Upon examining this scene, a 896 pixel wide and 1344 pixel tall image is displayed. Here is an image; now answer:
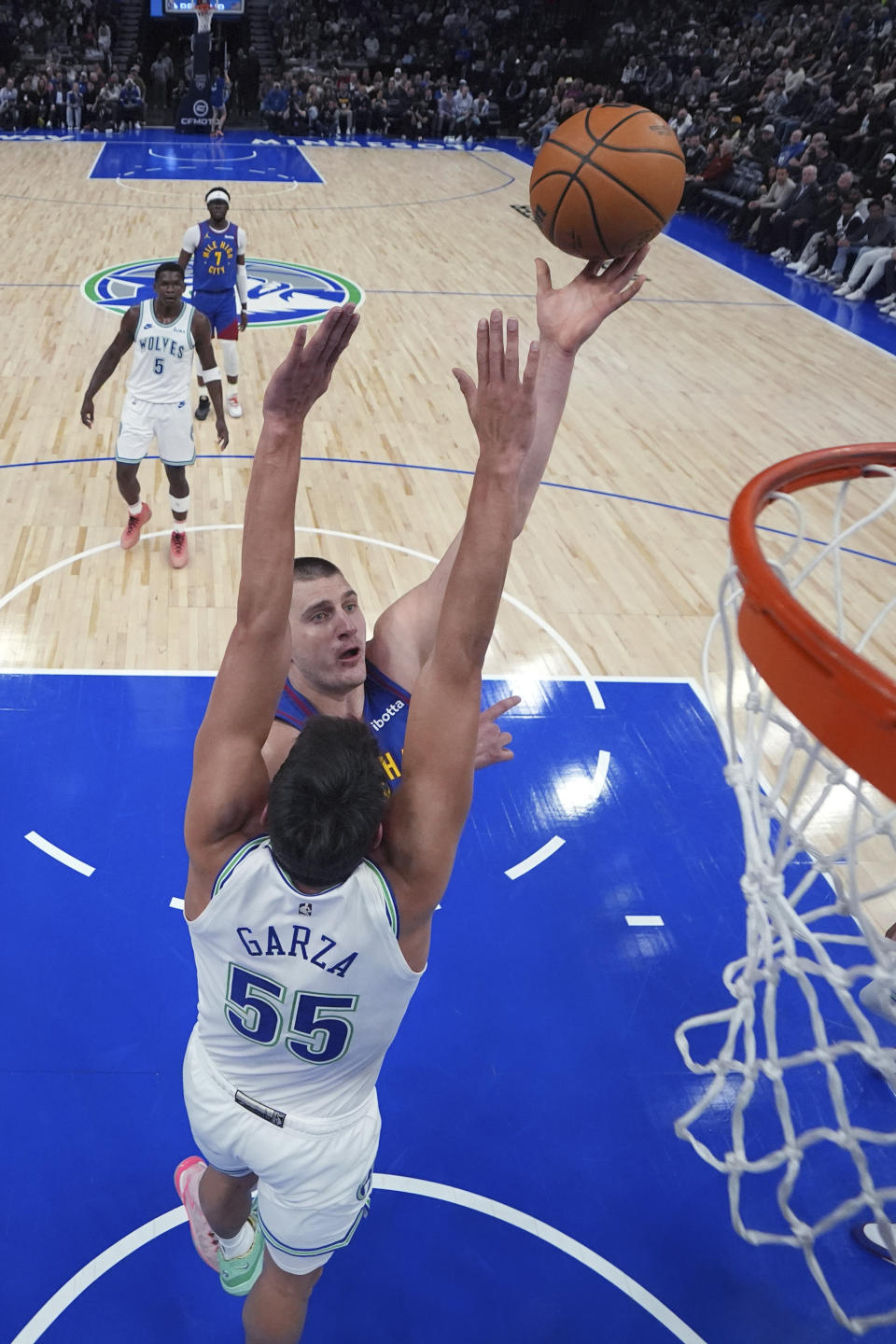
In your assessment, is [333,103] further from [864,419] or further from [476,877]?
[476,877]

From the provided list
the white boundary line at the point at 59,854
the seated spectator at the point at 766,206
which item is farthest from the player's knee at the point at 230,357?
the seated spectator at the point at 766,206

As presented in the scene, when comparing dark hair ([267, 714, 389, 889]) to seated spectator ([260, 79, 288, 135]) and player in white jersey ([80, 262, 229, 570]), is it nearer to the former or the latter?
player in white jersey ([80, 262, 229, 570])

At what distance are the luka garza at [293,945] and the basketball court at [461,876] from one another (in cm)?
155

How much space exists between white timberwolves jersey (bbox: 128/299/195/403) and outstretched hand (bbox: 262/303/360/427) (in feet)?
15.1

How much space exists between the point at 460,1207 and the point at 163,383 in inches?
189

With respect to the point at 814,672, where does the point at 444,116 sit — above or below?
below

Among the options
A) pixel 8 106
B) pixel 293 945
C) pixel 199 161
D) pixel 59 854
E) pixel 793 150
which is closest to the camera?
pixel 293 945

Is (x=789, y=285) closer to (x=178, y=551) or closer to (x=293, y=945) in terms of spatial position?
(x=178, y=551)

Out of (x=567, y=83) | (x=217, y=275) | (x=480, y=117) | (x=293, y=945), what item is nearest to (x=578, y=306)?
(x=293, y=945)

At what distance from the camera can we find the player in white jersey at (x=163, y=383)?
6195 mm

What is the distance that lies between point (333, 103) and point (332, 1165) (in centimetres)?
2513

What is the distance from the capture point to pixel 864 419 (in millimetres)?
9781

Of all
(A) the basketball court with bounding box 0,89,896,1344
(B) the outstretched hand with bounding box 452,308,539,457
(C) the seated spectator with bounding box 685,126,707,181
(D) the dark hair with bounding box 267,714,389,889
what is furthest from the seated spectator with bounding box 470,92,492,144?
(D) the dark hair with bounding box 267,714,389,889

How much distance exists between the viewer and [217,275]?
8430 mm
